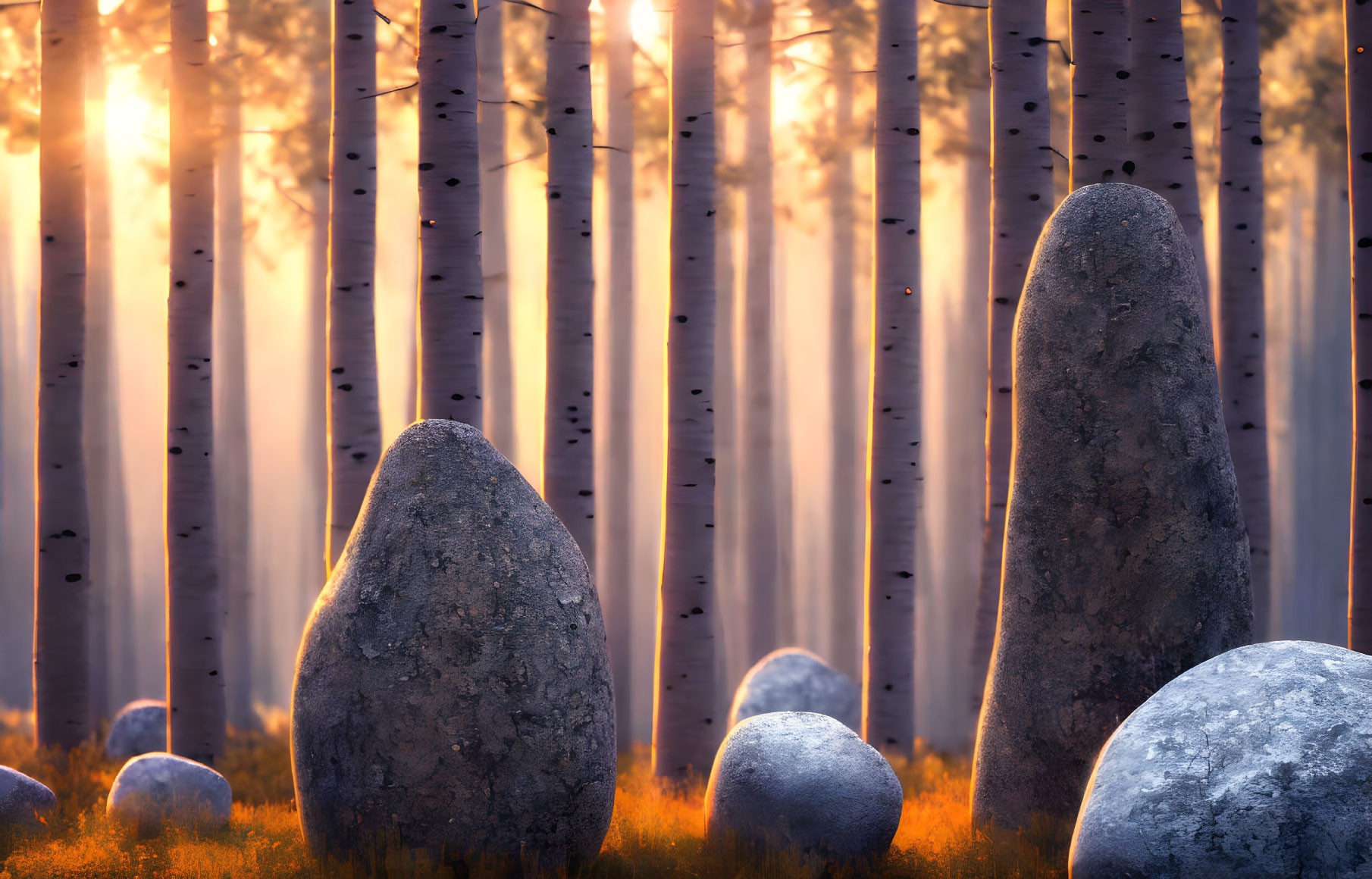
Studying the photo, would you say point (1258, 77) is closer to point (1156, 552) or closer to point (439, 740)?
point (1156, 552)

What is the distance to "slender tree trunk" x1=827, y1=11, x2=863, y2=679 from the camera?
13.2 m

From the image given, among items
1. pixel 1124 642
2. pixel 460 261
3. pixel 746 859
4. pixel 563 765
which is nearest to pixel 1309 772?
pixel 1124 642

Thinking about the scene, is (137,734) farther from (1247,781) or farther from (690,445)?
(1247,781)

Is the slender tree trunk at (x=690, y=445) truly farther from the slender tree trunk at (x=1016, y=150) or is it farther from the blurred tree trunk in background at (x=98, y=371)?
the blurred tree trunk in background at (x=98, y=371)

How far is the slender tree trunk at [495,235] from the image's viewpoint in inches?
463

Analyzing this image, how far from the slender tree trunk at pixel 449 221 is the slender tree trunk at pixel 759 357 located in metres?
5.51

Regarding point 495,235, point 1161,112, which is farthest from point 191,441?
point 1161,112

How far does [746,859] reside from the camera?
4.68 m

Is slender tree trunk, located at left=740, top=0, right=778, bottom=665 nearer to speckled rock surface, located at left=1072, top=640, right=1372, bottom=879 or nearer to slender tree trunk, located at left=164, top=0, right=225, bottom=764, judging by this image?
slender tree trunk, located at left=164, top=0, right=225, bottom=764

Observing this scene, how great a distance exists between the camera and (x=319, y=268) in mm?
13000

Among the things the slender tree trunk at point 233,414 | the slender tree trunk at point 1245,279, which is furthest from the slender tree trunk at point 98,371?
the slender tree trunk at point 1245,279

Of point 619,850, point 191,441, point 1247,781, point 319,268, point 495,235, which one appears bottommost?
point 619,850

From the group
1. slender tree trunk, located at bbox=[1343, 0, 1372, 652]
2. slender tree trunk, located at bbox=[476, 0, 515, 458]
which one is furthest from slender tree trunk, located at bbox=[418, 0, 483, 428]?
slender tree trunk, located at bbox=[1343, 0, 1372, 652]

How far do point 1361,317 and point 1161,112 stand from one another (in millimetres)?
2019
